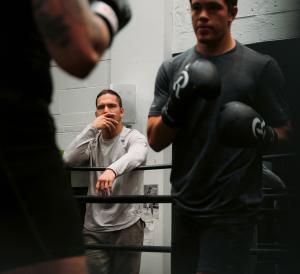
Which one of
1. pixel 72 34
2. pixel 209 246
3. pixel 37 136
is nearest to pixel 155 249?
pixel 209 246

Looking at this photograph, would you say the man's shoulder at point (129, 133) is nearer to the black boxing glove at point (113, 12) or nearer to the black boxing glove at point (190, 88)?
the black boxing glove at point (190, 88)

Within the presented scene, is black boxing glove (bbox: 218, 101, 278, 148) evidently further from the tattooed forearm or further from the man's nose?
the tattooed forearm

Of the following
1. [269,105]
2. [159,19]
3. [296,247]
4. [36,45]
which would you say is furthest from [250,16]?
[36,45]

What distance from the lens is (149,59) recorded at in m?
4.21

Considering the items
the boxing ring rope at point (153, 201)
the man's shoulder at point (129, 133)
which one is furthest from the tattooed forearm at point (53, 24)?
the man's shoulder at point (129, 133)

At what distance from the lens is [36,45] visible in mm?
1103

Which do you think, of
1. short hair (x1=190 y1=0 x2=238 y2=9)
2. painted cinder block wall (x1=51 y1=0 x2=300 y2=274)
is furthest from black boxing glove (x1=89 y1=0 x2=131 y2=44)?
painted cinder block wall (x1=51 y1=0 x2=300 y2=274)

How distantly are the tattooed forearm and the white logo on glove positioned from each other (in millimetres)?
1092

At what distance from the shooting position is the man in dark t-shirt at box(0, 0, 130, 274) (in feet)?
3.27

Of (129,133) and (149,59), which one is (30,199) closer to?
(129,133)

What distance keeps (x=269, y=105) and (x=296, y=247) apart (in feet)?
1.96

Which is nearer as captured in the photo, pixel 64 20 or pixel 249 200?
pixel 64 20

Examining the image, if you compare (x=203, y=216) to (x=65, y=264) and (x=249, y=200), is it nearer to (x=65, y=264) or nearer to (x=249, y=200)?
(x=249, y=200)

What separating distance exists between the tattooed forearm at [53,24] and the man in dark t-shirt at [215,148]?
0.93m
